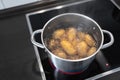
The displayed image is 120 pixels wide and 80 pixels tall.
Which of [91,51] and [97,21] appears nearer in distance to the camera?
A: [91,51]

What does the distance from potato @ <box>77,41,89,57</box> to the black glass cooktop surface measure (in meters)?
0.08

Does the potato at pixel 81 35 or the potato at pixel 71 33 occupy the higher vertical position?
the potato at pixel 71 33

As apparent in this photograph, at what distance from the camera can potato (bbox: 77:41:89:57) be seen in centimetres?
56

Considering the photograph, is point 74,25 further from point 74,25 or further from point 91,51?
point 91,51

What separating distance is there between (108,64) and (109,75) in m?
0.04

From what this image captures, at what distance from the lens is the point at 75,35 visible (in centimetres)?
60

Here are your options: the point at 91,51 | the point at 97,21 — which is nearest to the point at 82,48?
the point at 91,51

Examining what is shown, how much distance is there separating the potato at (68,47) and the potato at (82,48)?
18mm

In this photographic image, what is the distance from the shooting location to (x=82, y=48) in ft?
1.85

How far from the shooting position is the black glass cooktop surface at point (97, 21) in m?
0.60

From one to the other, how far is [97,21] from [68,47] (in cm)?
22

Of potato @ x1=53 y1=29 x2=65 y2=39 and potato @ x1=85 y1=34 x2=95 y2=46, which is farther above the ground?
potato @ x1=53 y1=29 x2=65 y2=39

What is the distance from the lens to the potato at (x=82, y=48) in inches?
22.1

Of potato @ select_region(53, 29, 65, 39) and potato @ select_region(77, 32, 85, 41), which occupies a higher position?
potato @ select_region(53, 29, 65, 39)
